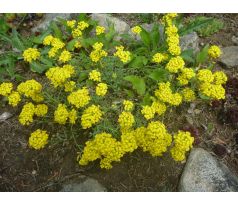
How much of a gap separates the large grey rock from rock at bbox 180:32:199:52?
7.44 ft

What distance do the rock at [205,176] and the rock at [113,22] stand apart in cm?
223

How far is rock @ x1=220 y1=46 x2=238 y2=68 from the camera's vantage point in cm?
546

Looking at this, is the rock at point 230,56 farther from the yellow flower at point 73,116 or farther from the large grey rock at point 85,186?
the large grey rock at point 85,186

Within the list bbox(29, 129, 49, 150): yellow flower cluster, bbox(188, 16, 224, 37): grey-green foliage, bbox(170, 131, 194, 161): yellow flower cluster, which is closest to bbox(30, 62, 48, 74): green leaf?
bbox(29, 129, 49, 150): yellow flower cluster

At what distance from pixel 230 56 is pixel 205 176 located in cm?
201

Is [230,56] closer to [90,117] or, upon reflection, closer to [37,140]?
[90,117]

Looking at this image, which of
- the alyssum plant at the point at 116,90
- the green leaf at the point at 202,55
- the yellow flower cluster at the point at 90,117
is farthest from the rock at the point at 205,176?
the green leaf at the point at 202,55

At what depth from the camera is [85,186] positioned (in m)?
4.32

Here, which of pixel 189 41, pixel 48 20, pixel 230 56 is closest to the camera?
pixel 189 41

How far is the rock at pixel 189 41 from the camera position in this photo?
5402 mm

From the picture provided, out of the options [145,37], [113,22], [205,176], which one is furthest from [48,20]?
[205,176]

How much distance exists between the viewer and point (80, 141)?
15.3ft

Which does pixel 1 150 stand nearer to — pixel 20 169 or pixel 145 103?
pixel 20 169

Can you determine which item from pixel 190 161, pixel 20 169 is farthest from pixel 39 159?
pixel 190 161
